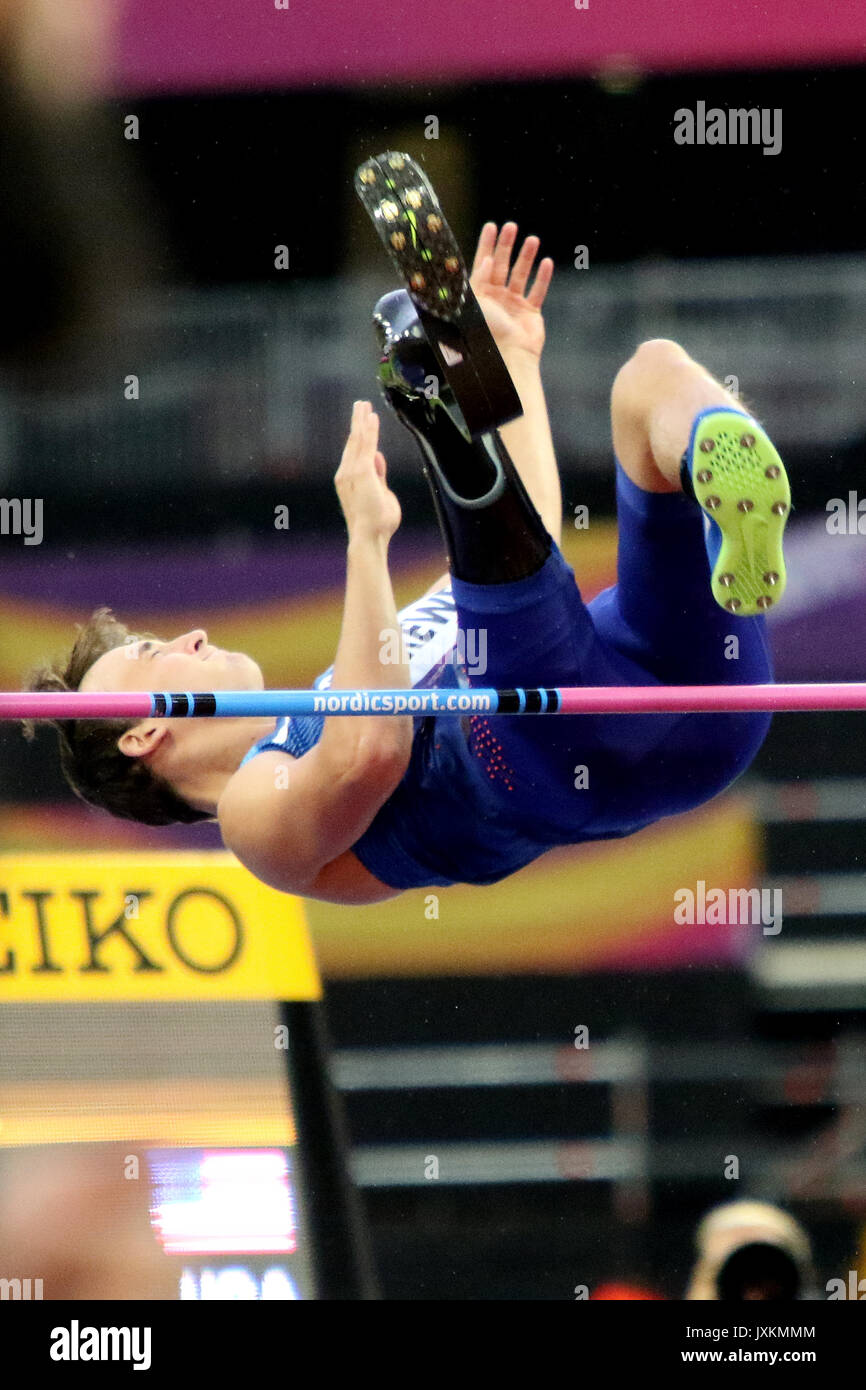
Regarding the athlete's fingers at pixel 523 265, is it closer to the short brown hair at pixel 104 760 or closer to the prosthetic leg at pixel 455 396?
the prosthetic leg at pixel 455 396

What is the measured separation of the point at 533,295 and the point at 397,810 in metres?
0.84

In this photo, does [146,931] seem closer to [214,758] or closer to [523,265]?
[214,758]

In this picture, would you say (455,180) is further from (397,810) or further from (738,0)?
(397,810)

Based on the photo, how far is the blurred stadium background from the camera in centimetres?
273

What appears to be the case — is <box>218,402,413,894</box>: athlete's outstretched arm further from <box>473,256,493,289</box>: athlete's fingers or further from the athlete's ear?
<box>473,256,493,289</box>: athlete's fingers

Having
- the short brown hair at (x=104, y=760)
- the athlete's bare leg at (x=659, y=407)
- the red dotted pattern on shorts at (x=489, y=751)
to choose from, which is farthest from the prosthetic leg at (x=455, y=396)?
the short brown hair at (x=104, y=760)

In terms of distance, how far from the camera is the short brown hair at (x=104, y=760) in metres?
2.44

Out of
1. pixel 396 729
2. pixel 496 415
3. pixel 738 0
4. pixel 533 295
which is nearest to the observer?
pixel 496 415

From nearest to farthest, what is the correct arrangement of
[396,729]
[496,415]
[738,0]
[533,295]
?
1. [496,415]
2. [396,729]
3. [533,295]
4. [738,0]

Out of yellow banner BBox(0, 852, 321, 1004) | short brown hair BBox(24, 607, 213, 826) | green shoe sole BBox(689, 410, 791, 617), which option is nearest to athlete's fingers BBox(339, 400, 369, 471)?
short brown hair BBox(24, 607, 213, 826)

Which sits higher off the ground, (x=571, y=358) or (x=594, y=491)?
(x=571, y=358)

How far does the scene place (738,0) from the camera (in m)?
2.72

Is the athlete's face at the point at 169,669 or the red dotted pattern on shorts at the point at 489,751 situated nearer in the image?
the red dotted pattern on shorts at the point at 489,751

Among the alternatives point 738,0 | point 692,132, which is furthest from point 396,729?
point 738,0
